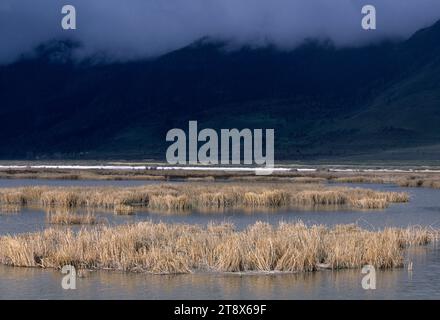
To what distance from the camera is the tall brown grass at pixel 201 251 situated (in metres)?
23.1

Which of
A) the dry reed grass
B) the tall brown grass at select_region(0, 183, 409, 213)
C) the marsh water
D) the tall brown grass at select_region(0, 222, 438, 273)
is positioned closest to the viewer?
the marsh water

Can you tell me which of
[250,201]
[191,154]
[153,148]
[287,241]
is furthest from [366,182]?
[153,148]

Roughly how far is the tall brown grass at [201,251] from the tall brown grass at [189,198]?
1670 cm

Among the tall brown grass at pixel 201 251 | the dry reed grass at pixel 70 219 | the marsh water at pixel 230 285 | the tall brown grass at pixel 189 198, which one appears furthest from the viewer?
the tall brown grass at pixel 189 198

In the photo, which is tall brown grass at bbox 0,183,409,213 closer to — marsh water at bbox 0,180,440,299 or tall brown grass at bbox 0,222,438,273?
tall brown grass at bbox 0,222,438,273

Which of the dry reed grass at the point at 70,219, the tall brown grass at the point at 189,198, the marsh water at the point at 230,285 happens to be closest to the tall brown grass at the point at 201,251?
the marsh water at the point at 230,285

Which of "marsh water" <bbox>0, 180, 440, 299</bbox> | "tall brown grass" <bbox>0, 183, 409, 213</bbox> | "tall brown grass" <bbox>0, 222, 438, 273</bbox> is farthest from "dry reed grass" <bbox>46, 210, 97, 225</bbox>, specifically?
"marsh water" <bbox>0, 180, 440, 299</bbox>

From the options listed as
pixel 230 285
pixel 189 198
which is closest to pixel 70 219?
pixel 189 198

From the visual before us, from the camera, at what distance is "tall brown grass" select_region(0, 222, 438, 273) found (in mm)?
23141

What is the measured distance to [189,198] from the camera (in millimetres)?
44688

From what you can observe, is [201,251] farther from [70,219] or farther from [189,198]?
Answer: [189,198]

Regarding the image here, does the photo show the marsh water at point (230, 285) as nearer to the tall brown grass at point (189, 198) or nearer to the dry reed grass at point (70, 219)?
the dry reed grass at point (70, 219)

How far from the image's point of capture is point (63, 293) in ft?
69.1

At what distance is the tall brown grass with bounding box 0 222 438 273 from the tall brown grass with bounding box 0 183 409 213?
54.8 feet
